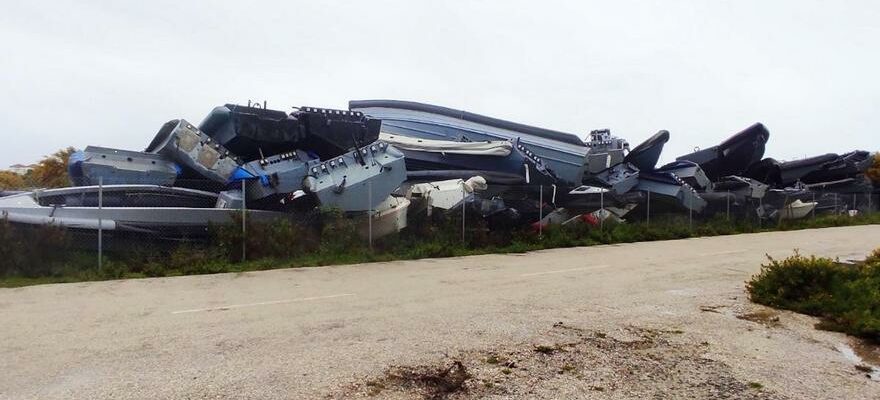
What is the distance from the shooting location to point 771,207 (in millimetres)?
27953

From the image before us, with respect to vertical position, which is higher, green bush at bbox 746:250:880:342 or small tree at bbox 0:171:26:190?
small tree at bbox 0:171:26:190

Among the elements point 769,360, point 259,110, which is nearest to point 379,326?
point 769,360

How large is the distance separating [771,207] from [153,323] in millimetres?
28524

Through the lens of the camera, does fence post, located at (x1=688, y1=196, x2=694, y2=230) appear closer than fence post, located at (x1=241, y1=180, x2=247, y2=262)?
No

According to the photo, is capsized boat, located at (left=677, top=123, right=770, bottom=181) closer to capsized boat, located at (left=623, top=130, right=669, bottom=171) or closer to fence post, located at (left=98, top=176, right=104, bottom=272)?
capsized boat, located at (left=623, top=130, right=669, bottom=171)

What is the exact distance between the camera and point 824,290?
8328mm

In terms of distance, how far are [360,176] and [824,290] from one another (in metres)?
9.83

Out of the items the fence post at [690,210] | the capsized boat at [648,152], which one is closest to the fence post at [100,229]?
the capsized boat at [648,152]

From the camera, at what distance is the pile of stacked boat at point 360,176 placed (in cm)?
1246

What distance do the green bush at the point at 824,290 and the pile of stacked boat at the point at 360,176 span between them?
8.70 metres

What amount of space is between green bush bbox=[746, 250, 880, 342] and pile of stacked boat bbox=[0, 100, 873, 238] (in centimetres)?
870

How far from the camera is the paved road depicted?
484 cm

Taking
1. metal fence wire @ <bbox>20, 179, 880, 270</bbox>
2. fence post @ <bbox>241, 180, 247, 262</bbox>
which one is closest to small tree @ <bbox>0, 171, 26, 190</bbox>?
metal fence wire @ <bbox>20, 179, 880, 270</bbox>

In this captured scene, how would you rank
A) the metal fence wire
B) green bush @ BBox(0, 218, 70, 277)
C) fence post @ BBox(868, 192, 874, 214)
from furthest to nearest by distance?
fence post @ BBox(868, 192, 874, 214), the metal fence wire, green bush @ BBox(0, 218, 70, 277)
